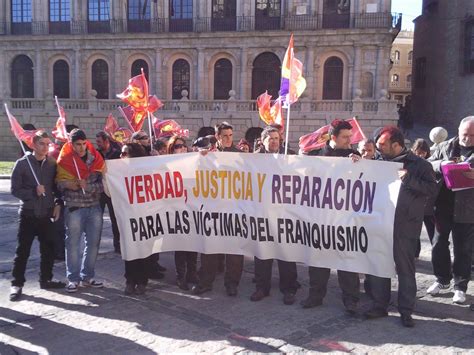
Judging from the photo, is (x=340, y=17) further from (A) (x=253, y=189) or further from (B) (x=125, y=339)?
(B) (x=125, y=339)

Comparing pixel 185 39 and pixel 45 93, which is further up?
pixel 185 39

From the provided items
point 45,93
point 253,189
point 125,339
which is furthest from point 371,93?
point 125,339

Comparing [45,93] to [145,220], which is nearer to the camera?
[145,220]

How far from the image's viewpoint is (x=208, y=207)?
232 inches

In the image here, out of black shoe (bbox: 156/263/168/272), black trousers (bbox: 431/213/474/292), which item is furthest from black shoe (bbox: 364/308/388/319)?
black shoe (bbox: 156/263/168/272)

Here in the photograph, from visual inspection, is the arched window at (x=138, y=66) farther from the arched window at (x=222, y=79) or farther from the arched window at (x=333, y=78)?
the arched window at (x=333, y=78)

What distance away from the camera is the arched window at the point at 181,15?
3066cm

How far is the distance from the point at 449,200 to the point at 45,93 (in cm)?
3146

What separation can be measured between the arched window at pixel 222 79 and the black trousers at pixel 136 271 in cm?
2501

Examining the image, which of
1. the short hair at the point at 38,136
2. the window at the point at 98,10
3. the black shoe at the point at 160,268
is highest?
the window at the point at 98,10

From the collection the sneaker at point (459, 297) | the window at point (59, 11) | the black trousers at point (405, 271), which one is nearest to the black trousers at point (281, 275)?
the black trousers at point (405, 271)

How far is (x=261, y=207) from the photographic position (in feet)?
18.6

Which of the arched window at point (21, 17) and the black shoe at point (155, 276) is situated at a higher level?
the arched window at point (21, 17)

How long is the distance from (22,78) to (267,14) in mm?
17552
